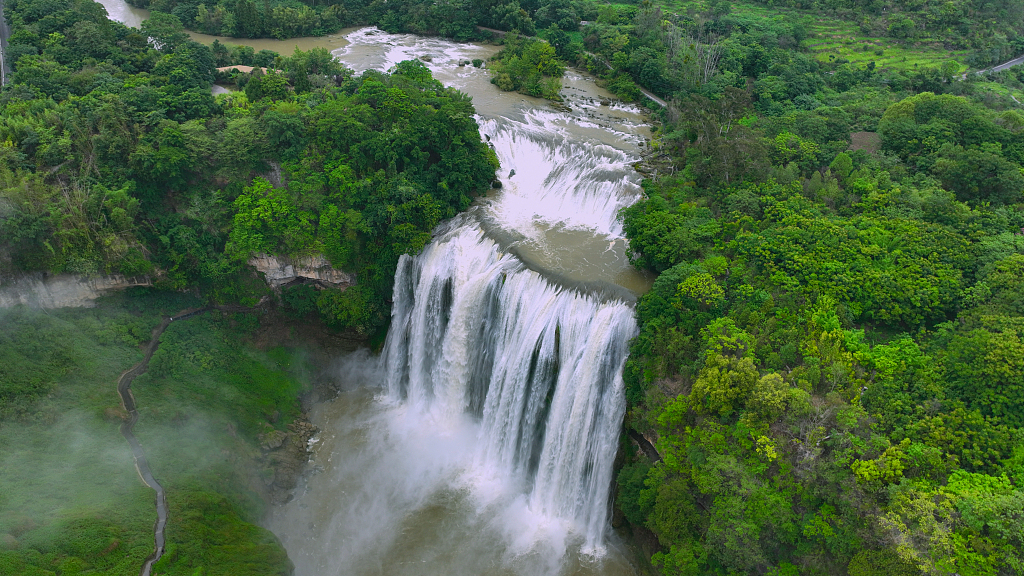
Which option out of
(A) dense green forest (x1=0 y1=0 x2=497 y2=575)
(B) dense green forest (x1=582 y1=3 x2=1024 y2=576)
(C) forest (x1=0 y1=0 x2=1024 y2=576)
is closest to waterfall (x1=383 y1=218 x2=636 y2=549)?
(C) forest (x1=0 y1=0 x2=1024 y2=576)

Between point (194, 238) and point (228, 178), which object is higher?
point (228, 178)

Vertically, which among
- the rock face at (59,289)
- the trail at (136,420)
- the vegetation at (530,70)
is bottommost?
the trail at (136,420)

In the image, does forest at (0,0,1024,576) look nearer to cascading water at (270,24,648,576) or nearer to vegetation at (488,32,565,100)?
vegetation at (488,32,565,100)

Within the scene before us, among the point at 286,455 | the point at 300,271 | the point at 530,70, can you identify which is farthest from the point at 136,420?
the point at 530,70

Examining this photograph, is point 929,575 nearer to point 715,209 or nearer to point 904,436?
point 904,436

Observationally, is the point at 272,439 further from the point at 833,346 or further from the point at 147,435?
the point at 833,346

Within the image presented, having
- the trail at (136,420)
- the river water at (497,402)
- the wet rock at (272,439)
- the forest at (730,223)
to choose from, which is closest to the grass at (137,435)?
the trail at (136,420)

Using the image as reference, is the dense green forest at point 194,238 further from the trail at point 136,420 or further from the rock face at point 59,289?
the rock face at point 59,289
